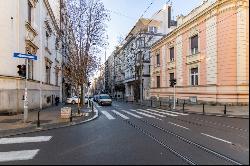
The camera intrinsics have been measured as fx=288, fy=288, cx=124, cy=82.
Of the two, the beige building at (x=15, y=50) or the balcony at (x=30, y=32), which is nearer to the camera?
the beige building at (x=15, y=50)

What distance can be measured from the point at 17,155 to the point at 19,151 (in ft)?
1.88

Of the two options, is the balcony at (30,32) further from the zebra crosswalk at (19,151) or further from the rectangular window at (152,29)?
the rectangular window at (152,29)

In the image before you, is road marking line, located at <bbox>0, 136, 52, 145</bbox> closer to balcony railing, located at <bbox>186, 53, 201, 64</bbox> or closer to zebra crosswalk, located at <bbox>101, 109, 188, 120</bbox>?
zebra crosswalk, located at <bbox>101, 109, 188, 120</bbox>

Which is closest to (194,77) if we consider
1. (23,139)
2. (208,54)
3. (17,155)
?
(208,54)

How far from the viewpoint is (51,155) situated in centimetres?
778

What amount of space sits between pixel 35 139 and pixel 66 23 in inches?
603

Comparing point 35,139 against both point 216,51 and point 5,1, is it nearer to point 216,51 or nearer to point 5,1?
point 5,1

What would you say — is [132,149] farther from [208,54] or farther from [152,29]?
[152,29]

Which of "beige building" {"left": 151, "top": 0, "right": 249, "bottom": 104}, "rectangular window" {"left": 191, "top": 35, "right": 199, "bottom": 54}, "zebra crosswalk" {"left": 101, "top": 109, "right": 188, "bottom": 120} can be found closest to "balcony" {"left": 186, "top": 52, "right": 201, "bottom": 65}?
"beige building" {"left": 151, "top": 0, "right": 249, "bottom": 104}

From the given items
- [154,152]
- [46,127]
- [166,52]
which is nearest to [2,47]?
[46,127]

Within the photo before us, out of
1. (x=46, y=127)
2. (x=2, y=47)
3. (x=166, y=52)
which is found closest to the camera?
(x=46, y=127)

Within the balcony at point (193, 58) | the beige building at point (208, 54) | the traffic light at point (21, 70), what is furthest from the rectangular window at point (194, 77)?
the traffic light at point (21, 70)

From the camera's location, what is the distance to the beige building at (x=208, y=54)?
2438 cm

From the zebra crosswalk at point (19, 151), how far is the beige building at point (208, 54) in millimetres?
13929
